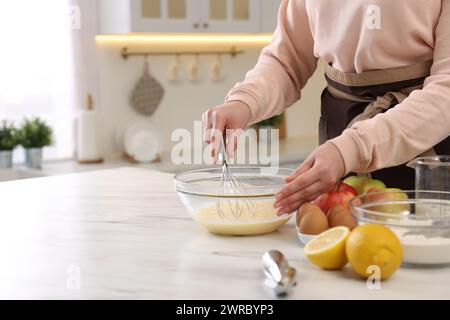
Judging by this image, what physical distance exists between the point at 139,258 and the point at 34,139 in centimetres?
226

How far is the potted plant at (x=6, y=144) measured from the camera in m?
3.19

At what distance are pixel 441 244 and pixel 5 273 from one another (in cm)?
63

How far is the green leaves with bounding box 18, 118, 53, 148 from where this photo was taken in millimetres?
3237

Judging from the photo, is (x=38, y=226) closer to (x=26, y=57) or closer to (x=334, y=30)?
(x=334, y=30)

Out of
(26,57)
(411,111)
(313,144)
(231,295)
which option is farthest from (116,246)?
(313,144)

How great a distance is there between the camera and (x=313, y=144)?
13.2 feet

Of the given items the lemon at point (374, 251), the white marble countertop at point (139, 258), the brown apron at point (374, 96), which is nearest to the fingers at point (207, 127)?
the white marble countertop at point (139, 258)

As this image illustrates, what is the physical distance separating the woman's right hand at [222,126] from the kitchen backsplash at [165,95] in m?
2.04

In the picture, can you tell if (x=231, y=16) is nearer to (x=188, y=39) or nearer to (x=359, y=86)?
(x=188, y=39)

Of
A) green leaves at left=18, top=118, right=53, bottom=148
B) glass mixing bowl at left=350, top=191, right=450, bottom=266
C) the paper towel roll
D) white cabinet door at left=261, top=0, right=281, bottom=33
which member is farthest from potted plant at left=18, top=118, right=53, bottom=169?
glass mixing bowl at left=350, top=191, right=450, bottom=266

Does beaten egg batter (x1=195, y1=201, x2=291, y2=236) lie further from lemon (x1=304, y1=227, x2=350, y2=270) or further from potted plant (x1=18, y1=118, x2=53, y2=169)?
potted plant (x1=18, y1=118, x2=53, y2=169)

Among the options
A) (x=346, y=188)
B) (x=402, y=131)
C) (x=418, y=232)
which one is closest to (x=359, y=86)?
(x=402, y=131)

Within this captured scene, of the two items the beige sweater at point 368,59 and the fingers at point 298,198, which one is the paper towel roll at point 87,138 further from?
the fingers at point 298,198

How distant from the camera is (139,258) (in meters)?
1.14
